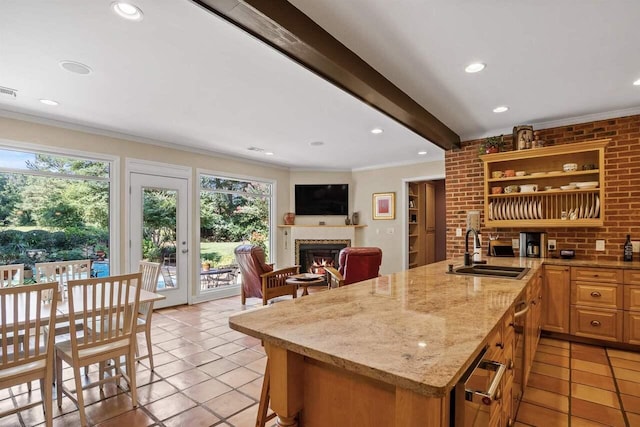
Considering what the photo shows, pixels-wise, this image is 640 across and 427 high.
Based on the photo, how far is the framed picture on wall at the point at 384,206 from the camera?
21.6 feet

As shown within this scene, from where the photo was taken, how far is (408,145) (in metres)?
5.11

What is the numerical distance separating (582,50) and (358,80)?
5.18 ft

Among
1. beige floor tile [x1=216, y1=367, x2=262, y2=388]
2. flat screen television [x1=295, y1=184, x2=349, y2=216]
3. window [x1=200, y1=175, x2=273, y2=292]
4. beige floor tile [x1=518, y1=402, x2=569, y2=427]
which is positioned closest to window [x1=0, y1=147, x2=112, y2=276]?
window [x1=200, y1=175, x2=273, y2=292]

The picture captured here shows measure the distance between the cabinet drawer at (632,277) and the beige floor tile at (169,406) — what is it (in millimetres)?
3947

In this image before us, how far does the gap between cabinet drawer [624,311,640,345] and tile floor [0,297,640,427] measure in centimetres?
15

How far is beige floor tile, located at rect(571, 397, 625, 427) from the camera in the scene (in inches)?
82.6

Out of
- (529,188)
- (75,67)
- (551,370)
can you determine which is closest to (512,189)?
(529,188)

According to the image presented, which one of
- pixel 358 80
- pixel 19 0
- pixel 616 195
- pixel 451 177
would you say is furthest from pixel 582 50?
pixel 19 0

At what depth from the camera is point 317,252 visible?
6.95 m

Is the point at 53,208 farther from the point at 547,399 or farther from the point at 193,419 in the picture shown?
the point at 547,399

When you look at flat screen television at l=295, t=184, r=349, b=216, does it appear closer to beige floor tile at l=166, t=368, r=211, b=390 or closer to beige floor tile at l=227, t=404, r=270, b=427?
beige floor tile at l=166, t=368, r=211, b=390

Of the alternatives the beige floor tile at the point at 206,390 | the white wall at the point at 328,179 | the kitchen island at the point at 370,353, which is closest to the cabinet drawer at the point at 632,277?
the kitchen island at the point at 370,353

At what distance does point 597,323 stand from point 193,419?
3.76 meters

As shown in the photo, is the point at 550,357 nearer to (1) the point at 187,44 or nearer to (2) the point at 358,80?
(2) the point at 358,80
